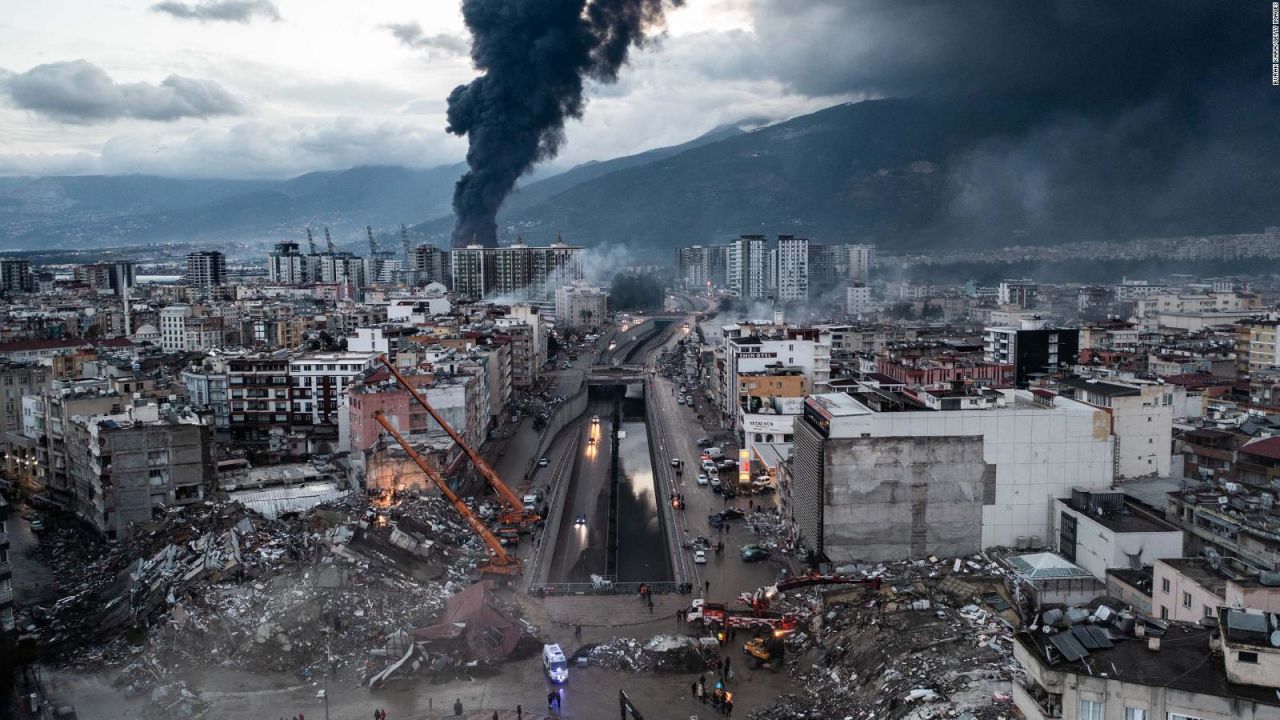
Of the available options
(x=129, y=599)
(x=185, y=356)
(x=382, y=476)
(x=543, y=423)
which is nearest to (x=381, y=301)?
(x=185, y=356)

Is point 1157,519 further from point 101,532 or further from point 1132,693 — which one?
point 101,532

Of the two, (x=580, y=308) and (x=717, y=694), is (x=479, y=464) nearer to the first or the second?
(x=717, y=694)

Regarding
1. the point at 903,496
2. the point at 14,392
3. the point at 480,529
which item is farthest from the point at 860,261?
the point at 480,529

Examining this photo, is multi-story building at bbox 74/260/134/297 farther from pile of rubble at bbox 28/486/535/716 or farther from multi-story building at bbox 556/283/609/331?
pile of rubble at bbox 28/486/535/716

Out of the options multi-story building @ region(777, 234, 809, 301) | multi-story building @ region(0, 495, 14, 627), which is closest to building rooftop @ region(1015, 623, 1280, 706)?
multi-story building @ region(0, 495, 14, 627)

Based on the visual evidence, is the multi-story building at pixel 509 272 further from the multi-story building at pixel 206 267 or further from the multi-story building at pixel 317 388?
the multi-story building at pixel 317 388
